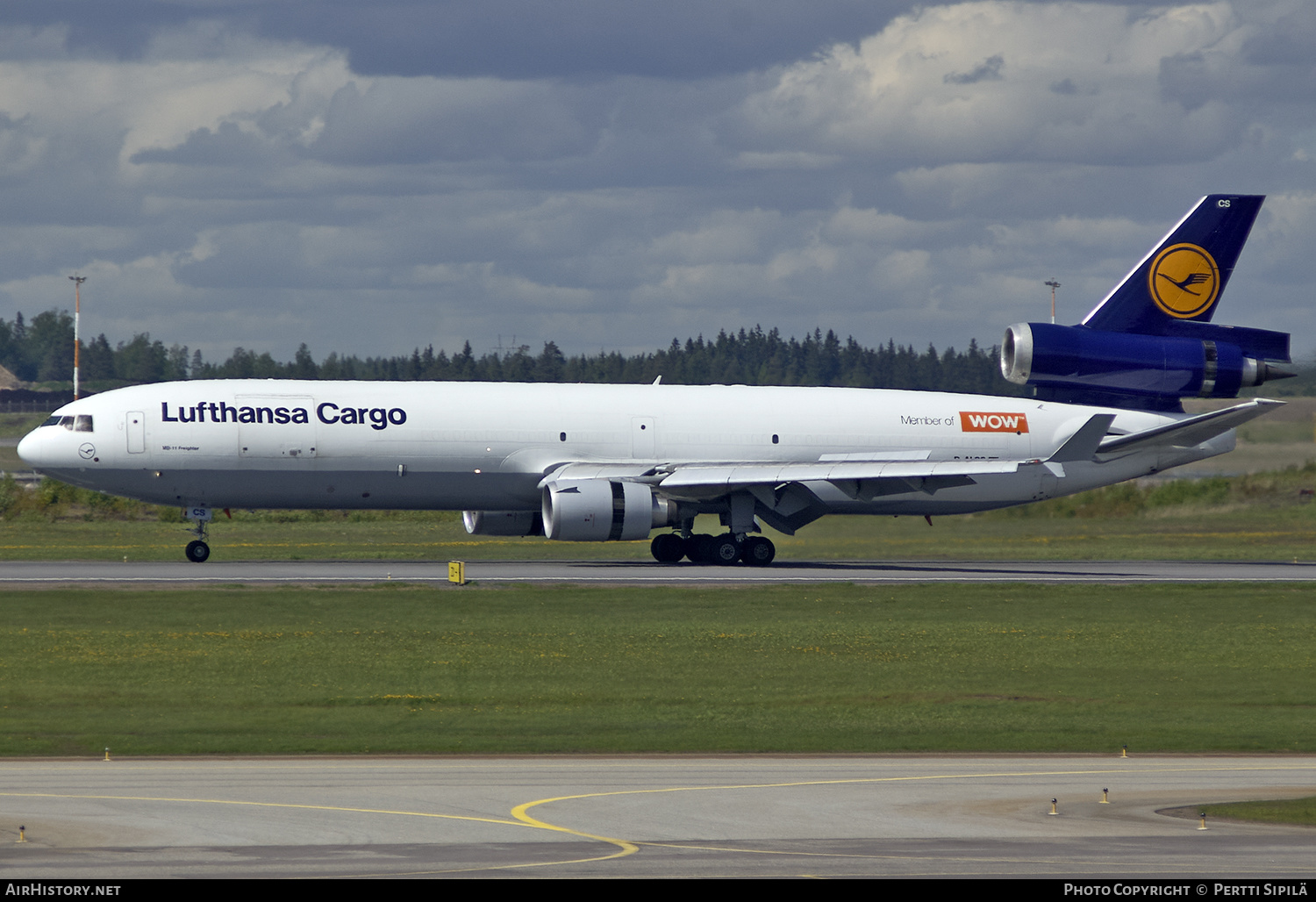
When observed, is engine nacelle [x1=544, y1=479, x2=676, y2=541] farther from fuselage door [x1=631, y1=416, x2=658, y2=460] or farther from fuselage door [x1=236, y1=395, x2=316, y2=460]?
fuselage door [x1=236, y1=395, x2=316, y2=460]

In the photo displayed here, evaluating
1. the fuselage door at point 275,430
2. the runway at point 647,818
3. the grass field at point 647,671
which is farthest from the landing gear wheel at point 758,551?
the runway at point 647,818

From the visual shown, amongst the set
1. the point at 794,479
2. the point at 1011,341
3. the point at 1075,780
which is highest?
the point at 1011,341

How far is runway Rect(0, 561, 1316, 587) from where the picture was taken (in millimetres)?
39250

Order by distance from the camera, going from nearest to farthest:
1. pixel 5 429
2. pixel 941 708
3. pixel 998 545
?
pixel 941 708 < pixel 998 545 < pixel 5 429

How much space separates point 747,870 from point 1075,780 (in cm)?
551

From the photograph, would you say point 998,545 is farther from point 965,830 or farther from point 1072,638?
point 965,830

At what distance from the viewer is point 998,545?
56781 millimetres

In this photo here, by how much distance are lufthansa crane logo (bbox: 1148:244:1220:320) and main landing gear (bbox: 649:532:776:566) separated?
1513 centimetres

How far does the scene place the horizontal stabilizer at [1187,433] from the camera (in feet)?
143

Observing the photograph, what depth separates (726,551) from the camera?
4659 centimetres

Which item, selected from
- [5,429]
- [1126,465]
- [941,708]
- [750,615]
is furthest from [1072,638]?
[5,429]

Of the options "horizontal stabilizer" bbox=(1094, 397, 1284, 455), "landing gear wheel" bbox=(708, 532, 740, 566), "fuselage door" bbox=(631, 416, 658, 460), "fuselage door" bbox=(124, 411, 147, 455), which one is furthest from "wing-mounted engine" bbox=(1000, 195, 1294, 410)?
"fuselage door" bbox=(124, 411, 147, 455)

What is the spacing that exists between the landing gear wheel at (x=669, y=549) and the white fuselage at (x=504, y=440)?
2796 millimetres

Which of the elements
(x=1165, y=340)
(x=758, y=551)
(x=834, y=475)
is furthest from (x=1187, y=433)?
(x=758, y=551)
